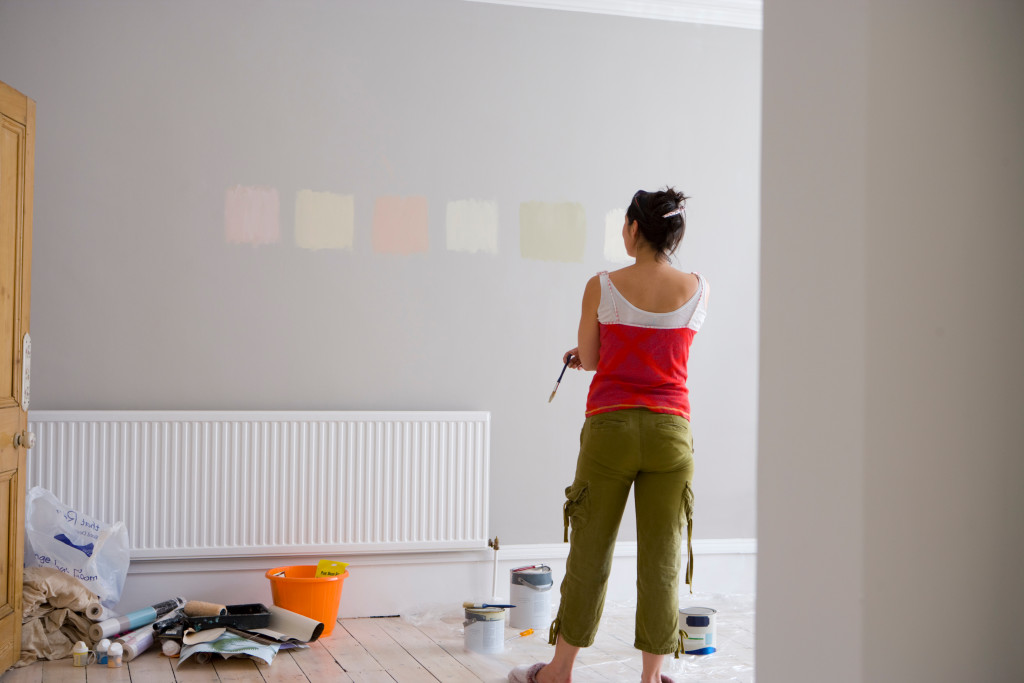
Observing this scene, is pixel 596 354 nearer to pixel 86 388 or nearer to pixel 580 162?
pixel 580 162

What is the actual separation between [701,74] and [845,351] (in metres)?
3.14

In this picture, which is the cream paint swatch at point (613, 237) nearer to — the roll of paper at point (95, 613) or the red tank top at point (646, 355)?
the red tank top at point (646, 355)

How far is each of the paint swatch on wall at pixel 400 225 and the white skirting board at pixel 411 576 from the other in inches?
46.9

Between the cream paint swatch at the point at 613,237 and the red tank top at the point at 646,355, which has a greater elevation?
the cream paint swatch at the point at 613,237

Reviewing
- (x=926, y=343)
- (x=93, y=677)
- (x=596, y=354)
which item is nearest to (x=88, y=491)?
(x=93, y=677)

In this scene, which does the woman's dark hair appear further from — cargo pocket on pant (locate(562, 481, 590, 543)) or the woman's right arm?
cargo pocket on pant (locate(562, 481, 590, 543))

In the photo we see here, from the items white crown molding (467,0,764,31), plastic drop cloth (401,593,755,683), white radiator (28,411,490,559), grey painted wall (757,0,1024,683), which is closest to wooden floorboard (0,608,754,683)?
plastic drop cloth (401,593,755,683)

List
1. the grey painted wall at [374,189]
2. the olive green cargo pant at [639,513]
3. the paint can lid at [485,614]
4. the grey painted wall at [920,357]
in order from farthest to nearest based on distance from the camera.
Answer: the grey painted wall at [374,189] → the paint can lid at [485,614] → the olive green cargo pant at [639,513] → the grey painted wall at [920,357]

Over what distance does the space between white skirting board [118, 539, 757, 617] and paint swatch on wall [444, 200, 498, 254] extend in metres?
1.21

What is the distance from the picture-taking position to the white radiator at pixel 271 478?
120 inches

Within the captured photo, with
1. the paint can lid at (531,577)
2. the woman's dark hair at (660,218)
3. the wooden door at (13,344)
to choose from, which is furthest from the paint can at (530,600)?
the wooden door at (13,344)

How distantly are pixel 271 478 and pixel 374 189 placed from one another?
1.17 metres

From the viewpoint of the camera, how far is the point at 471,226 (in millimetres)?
3490

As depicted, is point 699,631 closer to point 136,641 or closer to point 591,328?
point 591,328
